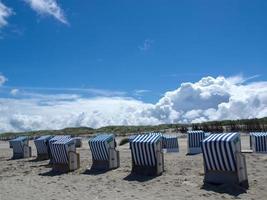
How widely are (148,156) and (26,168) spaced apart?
24.3 feet

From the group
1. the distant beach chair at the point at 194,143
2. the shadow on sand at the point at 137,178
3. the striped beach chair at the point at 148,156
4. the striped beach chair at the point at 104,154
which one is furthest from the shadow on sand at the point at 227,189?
the distant beach chair at the point at 194,143

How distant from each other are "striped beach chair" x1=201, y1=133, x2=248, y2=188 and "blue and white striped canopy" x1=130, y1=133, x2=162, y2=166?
8.47 ft

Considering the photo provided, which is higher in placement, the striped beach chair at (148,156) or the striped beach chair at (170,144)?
the striped beach chair at (170,144)

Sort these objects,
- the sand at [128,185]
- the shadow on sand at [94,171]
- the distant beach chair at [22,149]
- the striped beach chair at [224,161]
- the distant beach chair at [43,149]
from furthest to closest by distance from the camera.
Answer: the distant beach chair at [22,149] < the distant beach chair at [43,149] < the shadow on sand at [94,171] < the striped beach chair at [224,161] < the sand at [128,185]

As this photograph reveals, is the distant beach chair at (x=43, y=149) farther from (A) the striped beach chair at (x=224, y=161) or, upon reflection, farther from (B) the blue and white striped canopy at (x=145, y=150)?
(A) the striped beach chair at (x=224, y=161)

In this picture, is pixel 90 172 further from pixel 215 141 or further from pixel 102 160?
pixel 215 141

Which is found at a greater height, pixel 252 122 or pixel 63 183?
→ pixel 252 122

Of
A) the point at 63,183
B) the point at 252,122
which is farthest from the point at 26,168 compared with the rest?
the point at 252,122

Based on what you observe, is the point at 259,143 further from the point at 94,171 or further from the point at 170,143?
the point at 94,171

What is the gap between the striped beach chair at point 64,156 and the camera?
18.2 meters

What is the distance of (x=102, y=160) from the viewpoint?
58.4ft

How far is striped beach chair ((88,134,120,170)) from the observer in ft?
57.7

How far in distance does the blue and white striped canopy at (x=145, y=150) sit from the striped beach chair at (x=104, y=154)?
2033 mm

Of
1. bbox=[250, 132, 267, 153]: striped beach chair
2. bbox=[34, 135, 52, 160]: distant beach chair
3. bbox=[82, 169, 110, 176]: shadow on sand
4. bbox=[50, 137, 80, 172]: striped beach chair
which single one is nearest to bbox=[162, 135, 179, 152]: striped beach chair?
bbox=[250, 132, 267, 153]: striped beach chair
